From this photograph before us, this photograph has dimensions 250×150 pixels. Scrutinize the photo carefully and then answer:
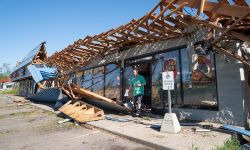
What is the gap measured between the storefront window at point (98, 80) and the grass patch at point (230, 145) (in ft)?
28.7

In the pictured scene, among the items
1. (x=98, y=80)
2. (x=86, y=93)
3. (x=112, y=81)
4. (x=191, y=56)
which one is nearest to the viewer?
(x=191, y=56)

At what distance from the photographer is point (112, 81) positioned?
12.5 m

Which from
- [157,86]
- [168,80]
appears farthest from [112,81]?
[168,80]

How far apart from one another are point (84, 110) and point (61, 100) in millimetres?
5497

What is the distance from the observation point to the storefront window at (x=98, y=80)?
524 inches

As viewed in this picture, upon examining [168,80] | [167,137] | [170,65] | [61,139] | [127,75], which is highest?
[170,65]

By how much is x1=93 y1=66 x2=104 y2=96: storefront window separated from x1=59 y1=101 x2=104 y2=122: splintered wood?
2.13m

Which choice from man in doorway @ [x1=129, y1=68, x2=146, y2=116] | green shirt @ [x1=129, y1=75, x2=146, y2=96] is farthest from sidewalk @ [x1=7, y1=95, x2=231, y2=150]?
green shirt @ [x1=129, y1=75, x2=146, y2=96]

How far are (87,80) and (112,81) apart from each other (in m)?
2.86

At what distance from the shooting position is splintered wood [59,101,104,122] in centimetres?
899

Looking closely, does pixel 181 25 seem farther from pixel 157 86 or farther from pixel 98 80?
pixel 98 80

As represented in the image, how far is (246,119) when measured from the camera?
6789mm

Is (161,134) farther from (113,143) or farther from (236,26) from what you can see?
(236,26)

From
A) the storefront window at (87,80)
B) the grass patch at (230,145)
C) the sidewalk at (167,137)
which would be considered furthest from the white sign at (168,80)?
the storefront window at (87,80)
